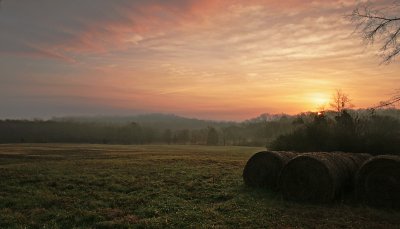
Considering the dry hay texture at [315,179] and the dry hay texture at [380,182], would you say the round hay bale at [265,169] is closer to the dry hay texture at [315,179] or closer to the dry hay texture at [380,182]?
the dry hay texture at [315,179]

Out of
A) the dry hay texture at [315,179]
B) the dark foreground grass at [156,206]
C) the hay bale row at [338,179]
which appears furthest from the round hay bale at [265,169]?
the dry hay texture at [315,179]

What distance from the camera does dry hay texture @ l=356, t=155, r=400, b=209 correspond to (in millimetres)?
15922

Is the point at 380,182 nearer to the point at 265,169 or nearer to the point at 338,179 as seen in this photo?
the point at 338,179

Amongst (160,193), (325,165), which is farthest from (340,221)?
(160,193)

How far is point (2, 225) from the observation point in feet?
45.3

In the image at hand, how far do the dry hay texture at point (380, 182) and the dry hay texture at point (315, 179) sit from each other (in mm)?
1054

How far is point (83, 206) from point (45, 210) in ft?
4.82

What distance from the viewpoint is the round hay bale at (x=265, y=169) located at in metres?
20.0

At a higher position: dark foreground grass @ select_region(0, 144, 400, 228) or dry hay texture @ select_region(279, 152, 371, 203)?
dry hay texture @ select_region(279, 152, 371, 203)

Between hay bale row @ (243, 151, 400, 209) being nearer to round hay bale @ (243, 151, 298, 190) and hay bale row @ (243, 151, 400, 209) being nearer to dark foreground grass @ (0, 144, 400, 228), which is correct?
round hay bale @ (243, 151, 298, 190)

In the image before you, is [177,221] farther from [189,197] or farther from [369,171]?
[369,171]

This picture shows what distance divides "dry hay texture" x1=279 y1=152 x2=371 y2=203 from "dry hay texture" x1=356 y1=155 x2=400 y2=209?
1.05m

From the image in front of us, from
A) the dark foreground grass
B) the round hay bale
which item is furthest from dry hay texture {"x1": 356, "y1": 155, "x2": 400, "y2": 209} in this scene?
the round hay bale

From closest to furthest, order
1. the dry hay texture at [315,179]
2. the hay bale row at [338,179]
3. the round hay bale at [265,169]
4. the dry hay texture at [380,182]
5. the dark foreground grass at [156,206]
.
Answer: the dark foreground grass at [156,206], the dry hay texture at [380,182], the hay bale row at [338,179], the dry hay texture at [315,179], the round hay bale at [265,169]
